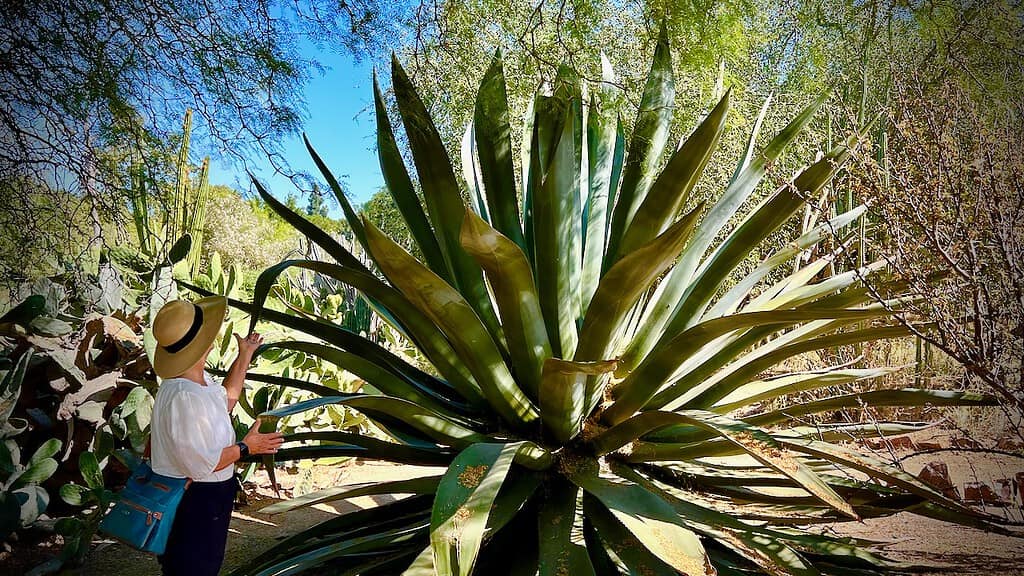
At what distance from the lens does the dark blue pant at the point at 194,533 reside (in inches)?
79.6

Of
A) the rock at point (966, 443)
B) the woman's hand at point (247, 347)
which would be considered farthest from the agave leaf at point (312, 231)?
the rock at point (966, 443)

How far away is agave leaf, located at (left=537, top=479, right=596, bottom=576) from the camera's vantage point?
70.7 inches

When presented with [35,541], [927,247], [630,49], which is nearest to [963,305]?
[927,247]

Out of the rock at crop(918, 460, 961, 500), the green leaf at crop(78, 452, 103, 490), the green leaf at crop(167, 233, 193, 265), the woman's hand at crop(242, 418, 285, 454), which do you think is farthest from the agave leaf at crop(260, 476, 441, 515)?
the rock at crop(918, 460, 961, 500)

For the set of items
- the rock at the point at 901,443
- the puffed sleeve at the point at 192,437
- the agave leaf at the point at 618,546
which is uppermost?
the rock at the point at 901,443

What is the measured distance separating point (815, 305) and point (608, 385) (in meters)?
0.73

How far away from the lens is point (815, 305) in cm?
239

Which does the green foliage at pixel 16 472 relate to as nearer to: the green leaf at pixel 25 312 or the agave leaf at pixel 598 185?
the green leaf at pixel 25 312

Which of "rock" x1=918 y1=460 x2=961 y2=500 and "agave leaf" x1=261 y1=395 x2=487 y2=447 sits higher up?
"rock" x1=918 y1=460 x2=961 y2=500

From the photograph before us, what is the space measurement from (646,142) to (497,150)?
0.55m

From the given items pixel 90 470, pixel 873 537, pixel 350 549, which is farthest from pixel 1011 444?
pixel 90 470

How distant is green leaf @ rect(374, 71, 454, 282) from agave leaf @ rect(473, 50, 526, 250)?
249 mm

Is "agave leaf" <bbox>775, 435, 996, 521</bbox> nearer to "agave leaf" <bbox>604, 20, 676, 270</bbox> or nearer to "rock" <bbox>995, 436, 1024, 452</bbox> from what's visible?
"rock" <bbox>995, 436, 1024, 452</bbox>

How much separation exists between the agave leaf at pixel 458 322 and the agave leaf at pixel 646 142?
702mm
